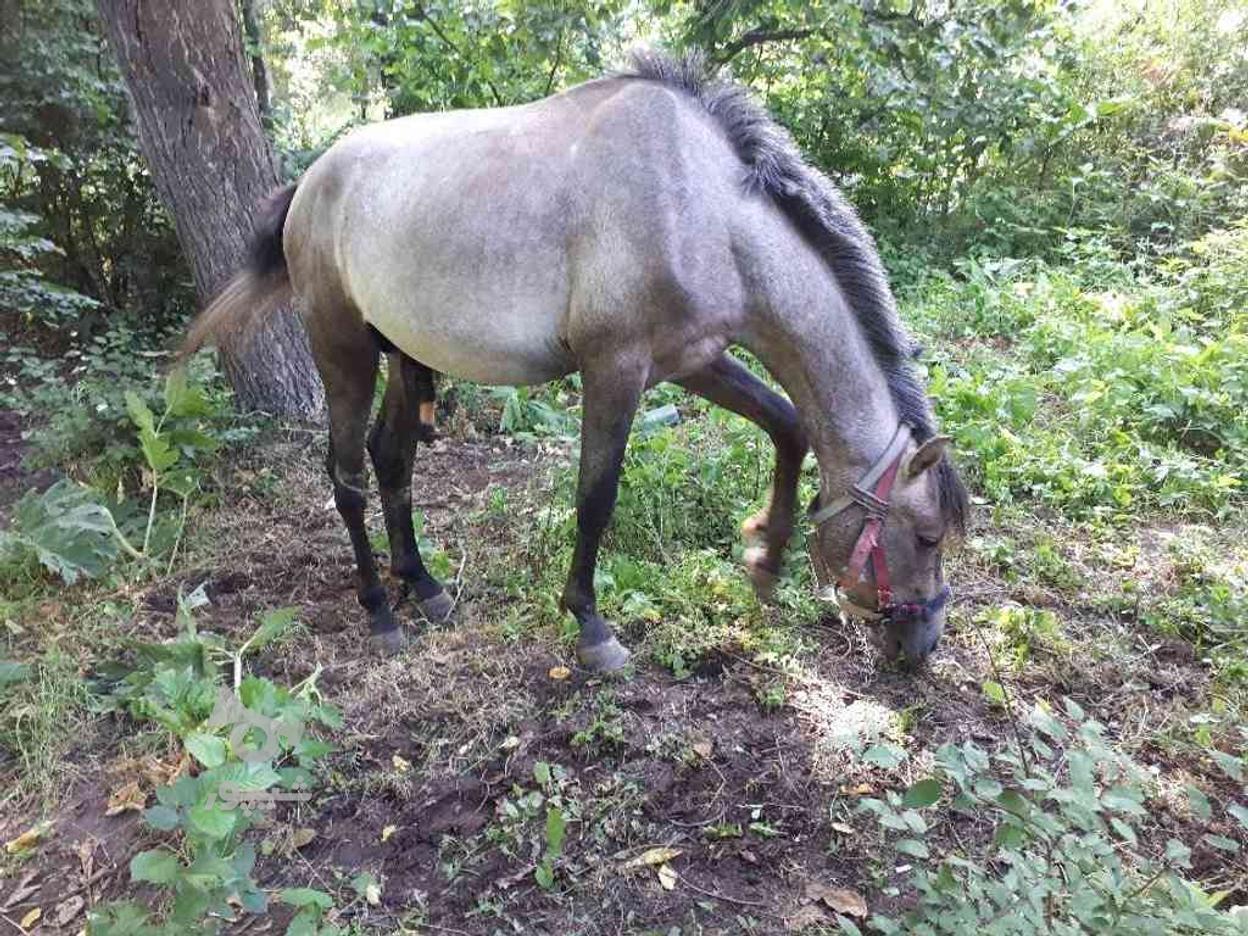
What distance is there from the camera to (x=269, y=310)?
3420mm

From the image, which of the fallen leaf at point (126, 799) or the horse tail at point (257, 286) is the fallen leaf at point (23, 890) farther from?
the horse tail at point (257, 286)

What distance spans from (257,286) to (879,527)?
265cm

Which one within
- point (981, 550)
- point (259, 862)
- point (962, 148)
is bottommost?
point (259, 862)

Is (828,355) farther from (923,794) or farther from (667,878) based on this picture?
(667,878)

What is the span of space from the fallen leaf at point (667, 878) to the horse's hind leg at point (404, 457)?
1487 millimetres

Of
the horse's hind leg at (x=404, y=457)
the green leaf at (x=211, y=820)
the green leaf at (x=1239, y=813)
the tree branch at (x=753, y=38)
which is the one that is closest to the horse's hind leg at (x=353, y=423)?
the horse's hind leg at (x=404, y=457)

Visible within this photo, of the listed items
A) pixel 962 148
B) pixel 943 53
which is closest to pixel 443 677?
pixel 943 53

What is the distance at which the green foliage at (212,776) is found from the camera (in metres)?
1.62

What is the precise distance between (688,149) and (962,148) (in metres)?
6.71

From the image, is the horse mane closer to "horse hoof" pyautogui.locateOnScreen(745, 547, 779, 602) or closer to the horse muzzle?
the horse muzzle

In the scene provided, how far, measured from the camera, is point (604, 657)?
2846mm

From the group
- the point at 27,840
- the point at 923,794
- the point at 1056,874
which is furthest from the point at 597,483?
the point at 27,840

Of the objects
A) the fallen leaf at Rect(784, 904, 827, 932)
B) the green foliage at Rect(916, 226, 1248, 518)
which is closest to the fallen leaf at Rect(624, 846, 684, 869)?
the fallen leaf at Rect(784, 904, 827, 932)

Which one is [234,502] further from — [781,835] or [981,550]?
[981,550]
